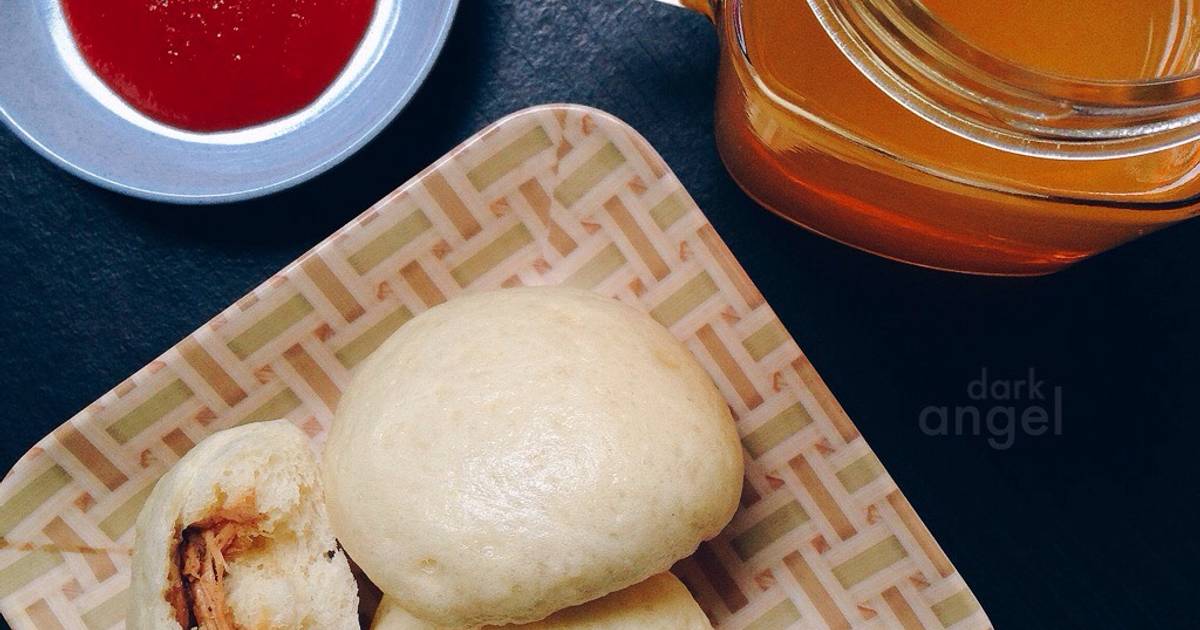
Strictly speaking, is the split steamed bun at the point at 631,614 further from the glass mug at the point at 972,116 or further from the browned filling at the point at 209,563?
the glass mug at the point at 972,116

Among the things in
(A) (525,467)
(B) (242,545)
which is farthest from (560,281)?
(B) (242,545)

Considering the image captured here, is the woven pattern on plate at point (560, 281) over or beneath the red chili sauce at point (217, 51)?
beneath

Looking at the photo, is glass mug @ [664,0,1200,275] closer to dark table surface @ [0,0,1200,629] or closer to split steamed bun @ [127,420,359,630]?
dark table surface @ [0,0,1200,629]

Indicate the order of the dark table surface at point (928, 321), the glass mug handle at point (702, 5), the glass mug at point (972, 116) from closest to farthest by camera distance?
the glass mug at point (972, 116) < the glass mug handle at point (702, 5) < the dark table surface at point (928, 321)

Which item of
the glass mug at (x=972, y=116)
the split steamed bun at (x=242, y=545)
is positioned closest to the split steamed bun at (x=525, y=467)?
the split steamed bun at (x=242, y=545)

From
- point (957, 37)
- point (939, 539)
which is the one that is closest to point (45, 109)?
point (957, 37)

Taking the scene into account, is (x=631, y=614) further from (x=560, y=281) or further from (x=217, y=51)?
(x=217, y=51)

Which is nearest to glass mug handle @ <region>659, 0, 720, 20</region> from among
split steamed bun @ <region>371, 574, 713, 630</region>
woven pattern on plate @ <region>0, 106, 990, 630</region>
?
woven pattern on plate @ <region>0, 106, 990, 630</region>
